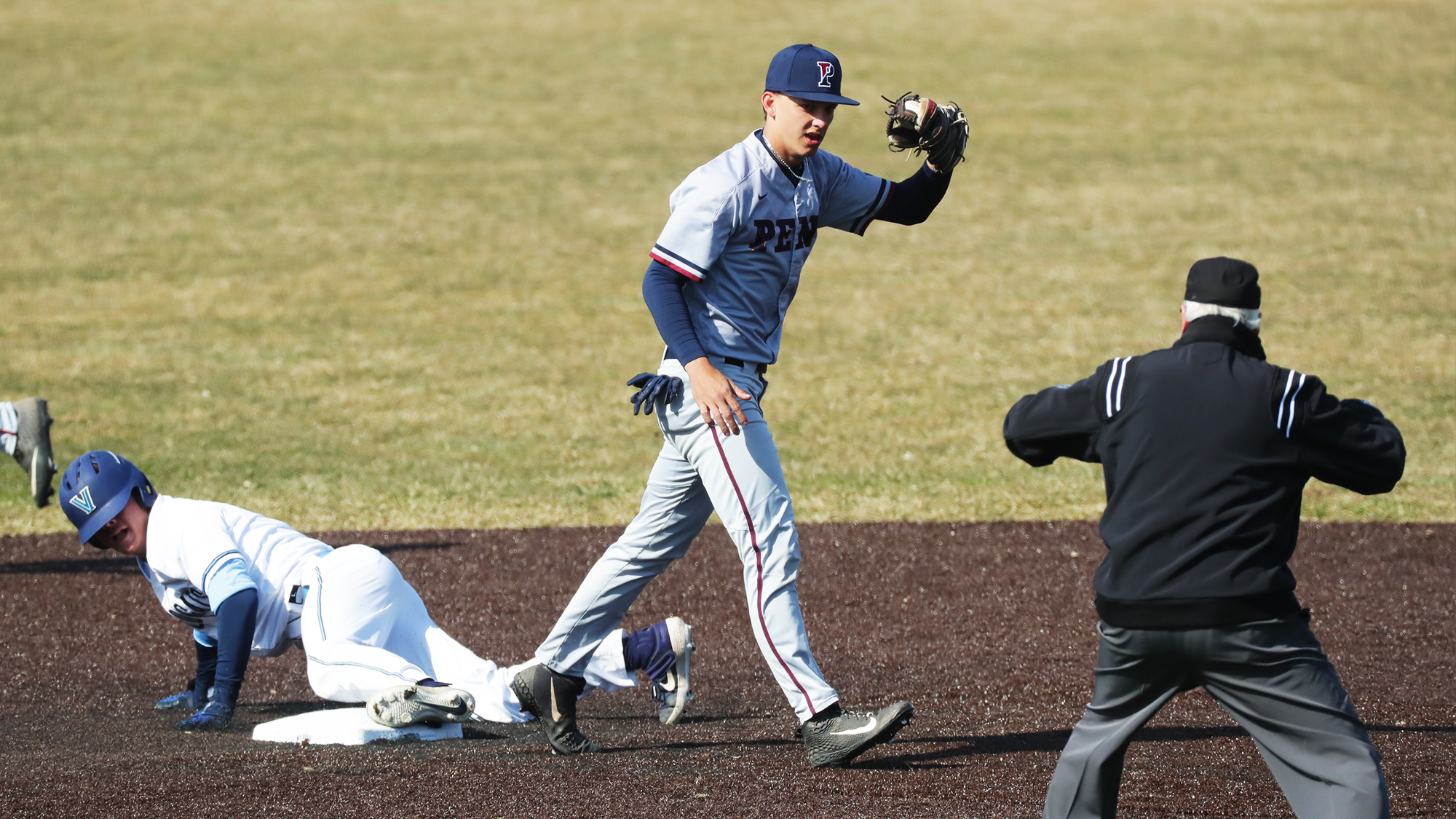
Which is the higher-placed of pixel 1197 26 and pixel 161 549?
pixel 1197 26

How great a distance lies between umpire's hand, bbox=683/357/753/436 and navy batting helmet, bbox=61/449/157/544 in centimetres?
217

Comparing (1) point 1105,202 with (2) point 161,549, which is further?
(1) point 1105,202

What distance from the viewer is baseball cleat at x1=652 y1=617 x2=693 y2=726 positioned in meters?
5.27

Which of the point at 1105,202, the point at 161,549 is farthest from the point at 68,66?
the point at 161,549

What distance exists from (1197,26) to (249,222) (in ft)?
60.9

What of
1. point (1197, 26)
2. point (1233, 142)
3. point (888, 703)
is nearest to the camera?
point (888, 703)

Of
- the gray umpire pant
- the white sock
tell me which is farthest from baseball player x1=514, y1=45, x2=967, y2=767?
the white sock

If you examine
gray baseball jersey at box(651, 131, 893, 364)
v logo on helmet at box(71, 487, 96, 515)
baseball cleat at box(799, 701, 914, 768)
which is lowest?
baseball cleat at box(799, 701, 914, 768)

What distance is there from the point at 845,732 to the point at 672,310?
1.42 meters

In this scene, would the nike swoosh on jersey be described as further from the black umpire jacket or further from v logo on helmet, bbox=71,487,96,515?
v logo on helmet, bbox=71,487,96,515

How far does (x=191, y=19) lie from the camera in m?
29.9

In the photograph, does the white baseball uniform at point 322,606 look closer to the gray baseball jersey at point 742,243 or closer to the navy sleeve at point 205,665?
the navy sleeve at point 205,665

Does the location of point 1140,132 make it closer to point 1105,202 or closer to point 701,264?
point 1105,202

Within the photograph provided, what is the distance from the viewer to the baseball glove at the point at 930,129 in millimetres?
4945
